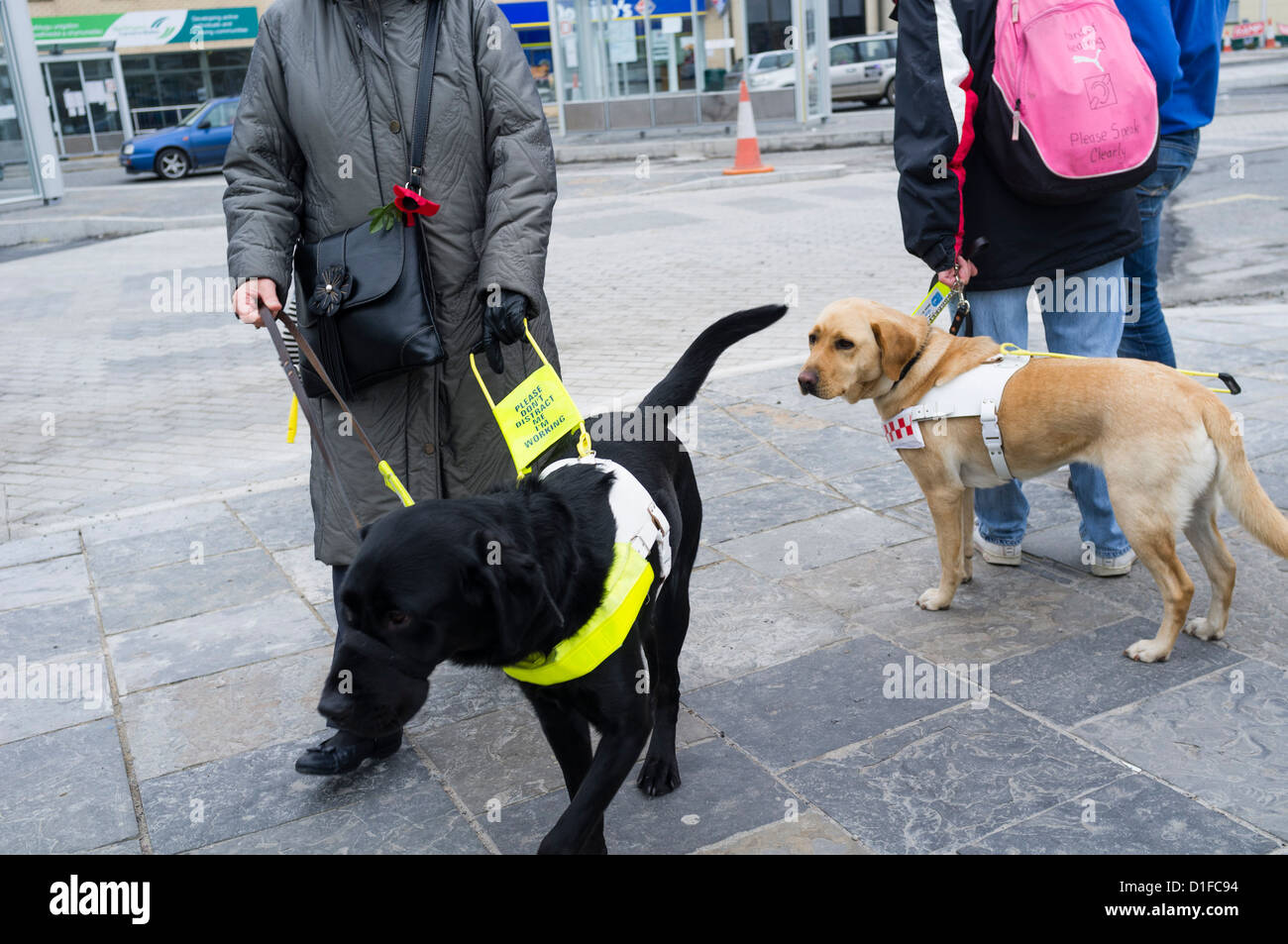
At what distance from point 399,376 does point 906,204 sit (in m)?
1.83

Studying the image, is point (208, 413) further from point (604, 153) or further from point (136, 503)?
point (604, 153)

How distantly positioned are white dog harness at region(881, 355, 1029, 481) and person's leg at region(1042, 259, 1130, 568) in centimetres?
38

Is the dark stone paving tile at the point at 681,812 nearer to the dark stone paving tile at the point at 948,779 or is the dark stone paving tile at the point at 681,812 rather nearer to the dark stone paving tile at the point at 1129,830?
the dark stone paving tile at the point at 948,779

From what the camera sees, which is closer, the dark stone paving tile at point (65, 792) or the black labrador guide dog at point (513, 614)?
the black labrador guide dog at point (513, 614)

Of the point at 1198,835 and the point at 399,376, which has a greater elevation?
the point at 399,376

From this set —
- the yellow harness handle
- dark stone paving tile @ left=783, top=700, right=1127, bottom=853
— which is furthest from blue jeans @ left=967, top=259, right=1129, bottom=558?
dark stone paving tile @ left=783, top=700, right=1127, bottom=853

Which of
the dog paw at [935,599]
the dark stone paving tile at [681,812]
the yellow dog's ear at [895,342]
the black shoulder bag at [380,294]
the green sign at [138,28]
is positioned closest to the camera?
the dark stone paving tile at [681,812]

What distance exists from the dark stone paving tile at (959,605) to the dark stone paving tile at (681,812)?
899mm

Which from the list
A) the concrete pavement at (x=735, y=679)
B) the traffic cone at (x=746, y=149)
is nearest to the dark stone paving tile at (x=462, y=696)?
the concrete pavement at (x=735, y=679)

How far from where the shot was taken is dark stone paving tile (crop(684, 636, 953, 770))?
3184mm

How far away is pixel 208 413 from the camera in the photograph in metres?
7.39

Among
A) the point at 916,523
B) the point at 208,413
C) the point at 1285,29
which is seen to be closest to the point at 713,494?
the point at 916,523

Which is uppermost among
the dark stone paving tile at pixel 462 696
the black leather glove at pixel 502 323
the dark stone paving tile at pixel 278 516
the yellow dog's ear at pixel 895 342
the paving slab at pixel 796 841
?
the black leather glove at pixel 502 323

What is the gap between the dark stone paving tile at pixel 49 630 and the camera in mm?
4121
